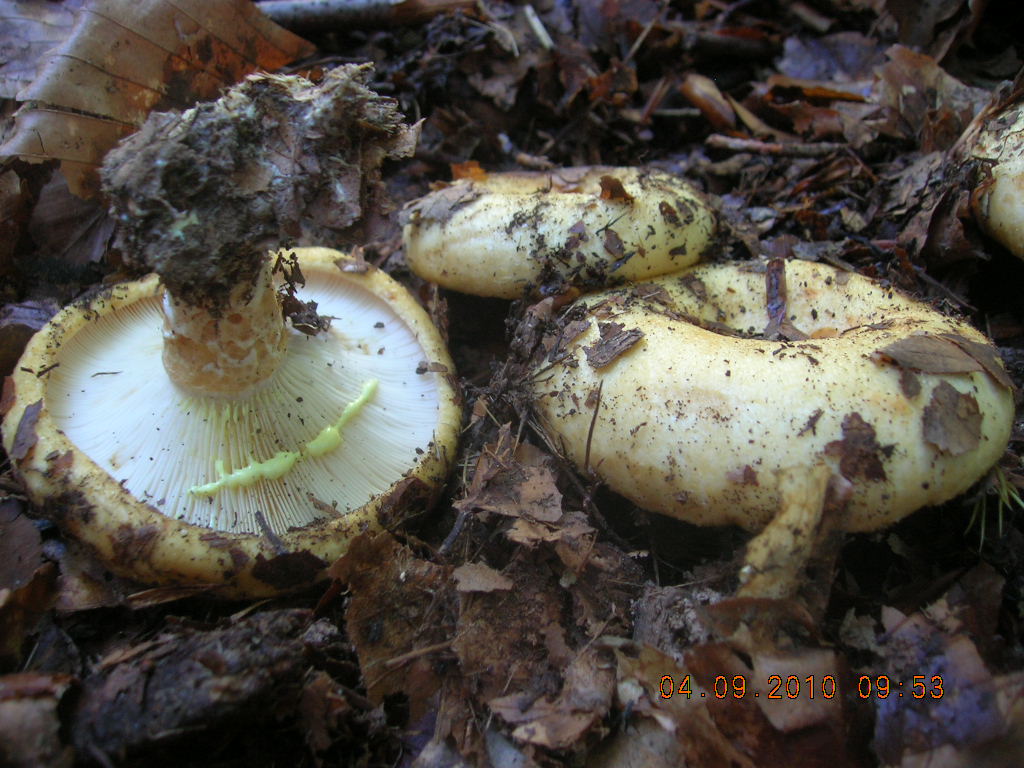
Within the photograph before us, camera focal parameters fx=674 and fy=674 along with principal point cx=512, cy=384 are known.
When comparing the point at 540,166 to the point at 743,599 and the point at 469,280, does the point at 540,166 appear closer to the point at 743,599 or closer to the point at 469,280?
the point at 469,280

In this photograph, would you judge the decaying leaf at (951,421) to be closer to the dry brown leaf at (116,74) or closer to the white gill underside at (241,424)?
the white gill underside at (241,424)

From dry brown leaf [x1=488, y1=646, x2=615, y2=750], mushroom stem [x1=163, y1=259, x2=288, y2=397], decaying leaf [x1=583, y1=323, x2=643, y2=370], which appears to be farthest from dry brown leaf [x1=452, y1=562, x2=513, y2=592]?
mushroom stem [x1=163, y1=259, x2=288, y2=397]

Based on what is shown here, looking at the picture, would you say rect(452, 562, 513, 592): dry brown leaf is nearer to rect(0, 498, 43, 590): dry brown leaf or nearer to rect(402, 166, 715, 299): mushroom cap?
rect(402, 166, 715, 299): mushroom cap

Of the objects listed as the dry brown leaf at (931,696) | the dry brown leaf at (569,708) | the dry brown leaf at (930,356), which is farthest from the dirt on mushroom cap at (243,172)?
the dry brown leaf at (931,696)

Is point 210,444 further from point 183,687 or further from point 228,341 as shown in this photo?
point 183,687

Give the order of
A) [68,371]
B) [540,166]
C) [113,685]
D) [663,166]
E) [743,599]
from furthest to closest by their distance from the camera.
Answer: [663,166] < [540,166] < [68,371] < [743,599] < [113,685]

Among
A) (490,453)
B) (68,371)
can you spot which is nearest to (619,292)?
(490,453)
